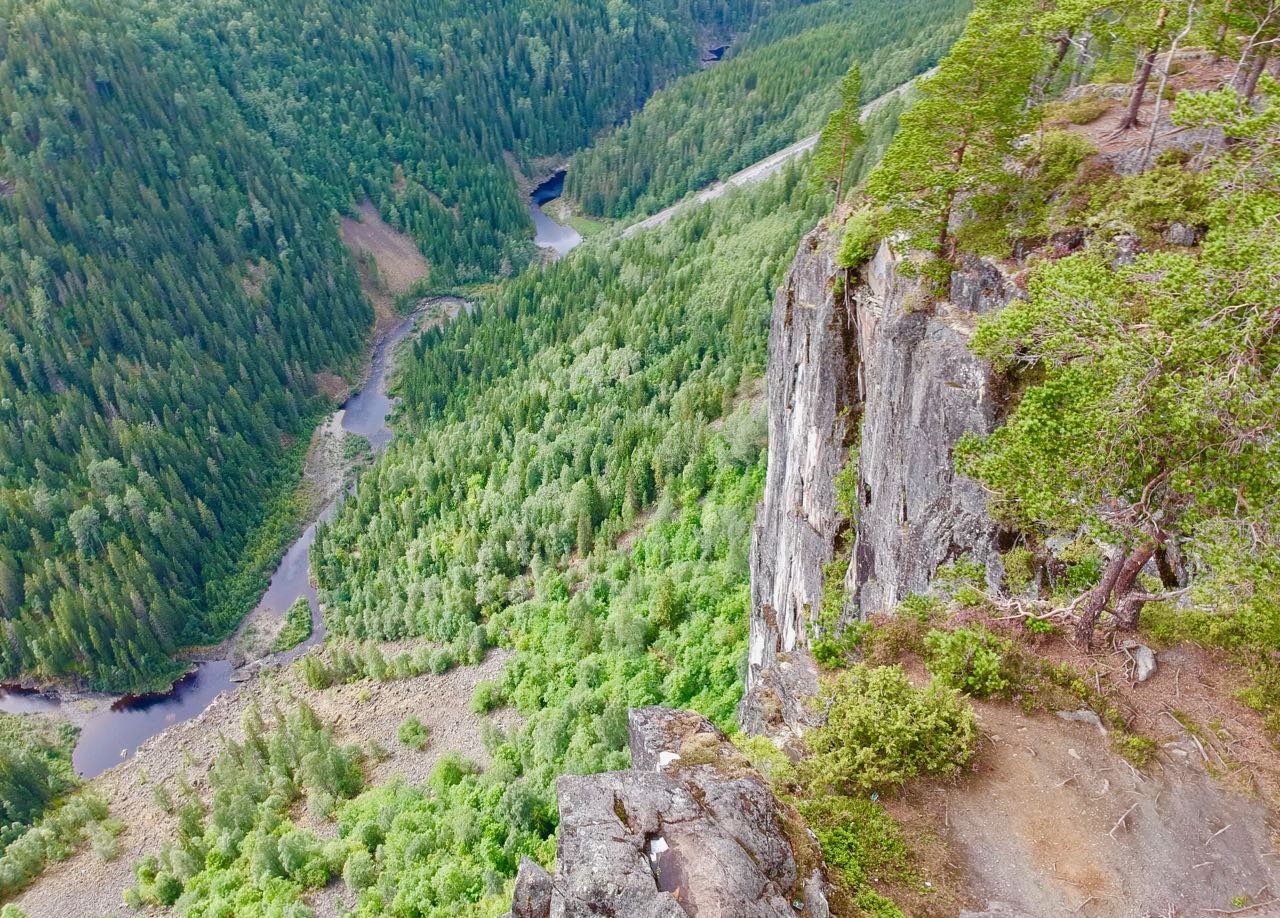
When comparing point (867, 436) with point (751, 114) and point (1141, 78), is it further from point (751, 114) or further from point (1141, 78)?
point (751, 114)

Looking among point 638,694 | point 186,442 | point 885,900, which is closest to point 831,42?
point 186,442

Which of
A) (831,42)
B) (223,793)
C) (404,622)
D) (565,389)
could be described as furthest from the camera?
(831,42)

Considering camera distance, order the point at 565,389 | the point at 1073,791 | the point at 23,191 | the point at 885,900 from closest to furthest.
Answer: the point at 885,900 → the point at 1073,791 → the point at 565,389 → the point at 23,191

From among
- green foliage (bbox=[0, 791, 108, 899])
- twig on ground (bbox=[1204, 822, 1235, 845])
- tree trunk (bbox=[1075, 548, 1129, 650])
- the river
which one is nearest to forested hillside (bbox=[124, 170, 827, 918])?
the river

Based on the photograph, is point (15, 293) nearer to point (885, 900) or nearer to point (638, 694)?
point (638, 694)

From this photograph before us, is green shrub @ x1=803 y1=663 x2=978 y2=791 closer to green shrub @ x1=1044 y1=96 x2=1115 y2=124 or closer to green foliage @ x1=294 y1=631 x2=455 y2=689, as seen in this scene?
green shrub @ x1=1044 y1=96 x2=1115 y2=124

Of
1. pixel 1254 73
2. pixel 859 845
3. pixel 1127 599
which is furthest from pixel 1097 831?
pixel 1254 73
